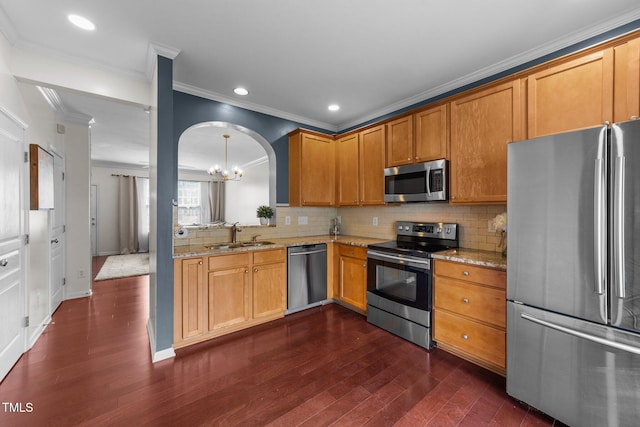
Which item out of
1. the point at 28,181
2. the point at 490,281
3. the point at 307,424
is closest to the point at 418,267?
the point at 490,281

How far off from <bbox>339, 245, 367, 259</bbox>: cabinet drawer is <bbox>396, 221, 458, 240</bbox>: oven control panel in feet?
1.95

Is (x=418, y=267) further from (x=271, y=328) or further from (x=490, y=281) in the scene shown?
(x=271, y=328)

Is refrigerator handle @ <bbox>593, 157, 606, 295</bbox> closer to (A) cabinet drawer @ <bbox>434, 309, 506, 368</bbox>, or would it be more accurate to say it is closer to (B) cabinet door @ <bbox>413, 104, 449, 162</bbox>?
(A) cabinet drawer @ <bbox>434, 309, 506, 368</bbox>

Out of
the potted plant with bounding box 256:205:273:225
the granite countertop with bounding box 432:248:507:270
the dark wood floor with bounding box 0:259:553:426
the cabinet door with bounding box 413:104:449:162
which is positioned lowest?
the dark wood floor with bounding box 0:259:553:426

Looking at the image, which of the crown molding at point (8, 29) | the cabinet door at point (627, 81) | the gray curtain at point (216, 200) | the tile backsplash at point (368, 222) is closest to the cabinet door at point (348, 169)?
the tile backsplash at point (368, 222)

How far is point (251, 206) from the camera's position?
8.12 metres

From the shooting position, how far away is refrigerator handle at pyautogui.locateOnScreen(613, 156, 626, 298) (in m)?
1.38

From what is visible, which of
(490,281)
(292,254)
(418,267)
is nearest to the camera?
(490,281)

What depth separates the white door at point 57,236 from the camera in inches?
133

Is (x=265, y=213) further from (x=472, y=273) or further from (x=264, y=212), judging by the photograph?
(x=472, y=273)

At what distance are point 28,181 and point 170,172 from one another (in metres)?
1.38

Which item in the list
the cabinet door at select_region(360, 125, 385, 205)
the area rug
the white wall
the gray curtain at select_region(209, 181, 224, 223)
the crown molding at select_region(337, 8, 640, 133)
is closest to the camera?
the crown molding at select_region(337, 8, 640, 133)

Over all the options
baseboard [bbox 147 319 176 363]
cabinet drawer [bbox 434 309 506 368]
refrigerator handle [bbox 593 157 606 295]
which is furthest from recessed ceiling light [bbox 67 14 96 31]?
cabinet drawer [bbox 434 309 506 368]

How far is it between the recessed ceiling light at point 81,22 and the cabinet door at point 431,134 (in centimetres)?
299
